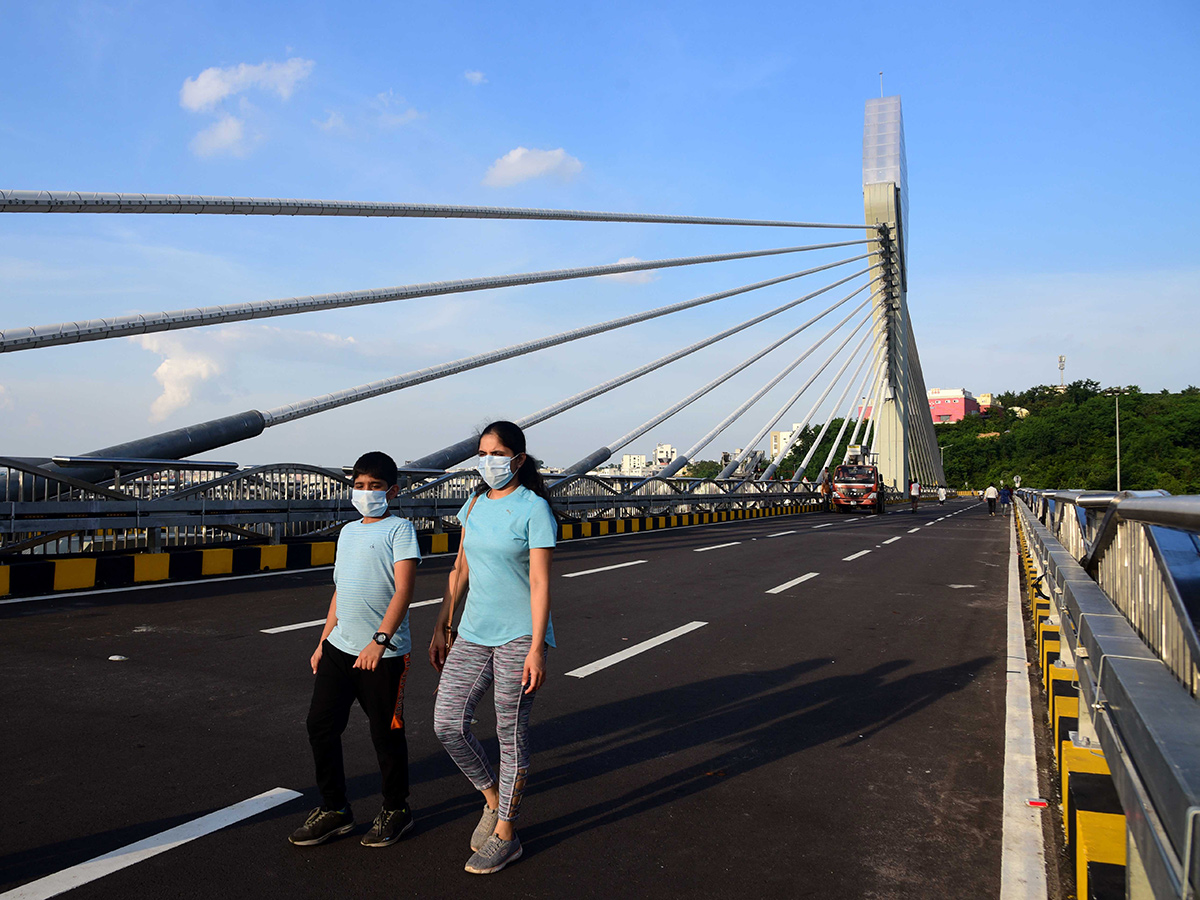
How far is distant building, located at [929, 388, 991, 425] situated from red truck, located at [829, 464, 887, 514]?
149102 mm

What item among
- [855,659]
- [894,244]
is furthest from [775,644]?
[894,244]

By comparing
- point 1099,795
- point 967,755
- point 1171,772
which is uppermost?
point 1171,772

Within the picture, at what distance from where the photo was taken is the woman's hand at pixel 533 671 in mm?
3209

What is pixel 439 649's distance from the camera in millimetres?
3537

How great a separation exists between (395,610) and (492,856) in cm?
100

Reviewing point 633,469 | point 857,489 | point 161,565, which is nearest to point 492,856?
point 161,565

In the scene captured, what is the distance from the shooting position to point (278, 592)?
10023mm

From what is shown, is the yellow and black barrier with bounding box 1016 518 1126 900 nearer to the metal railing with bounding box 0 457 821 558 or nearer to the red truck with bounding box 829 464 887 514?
the metal railing with bounding box 0 457 821 558

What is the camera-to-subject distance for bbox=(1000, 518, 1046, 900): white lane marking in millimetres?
3223

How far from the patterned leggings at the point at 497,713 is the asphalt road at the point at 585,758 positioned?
318mm

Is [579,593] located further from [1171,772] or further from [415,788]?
[1171,772]

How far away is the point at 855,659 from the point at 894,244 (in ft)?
123

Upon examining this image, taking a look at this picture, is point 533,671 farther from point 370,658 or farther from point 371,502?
point 371,502

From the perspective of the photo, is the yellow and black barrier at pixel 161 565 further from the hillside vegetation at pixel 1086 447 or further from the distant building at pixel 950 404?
the distant building at pixel 950 404
